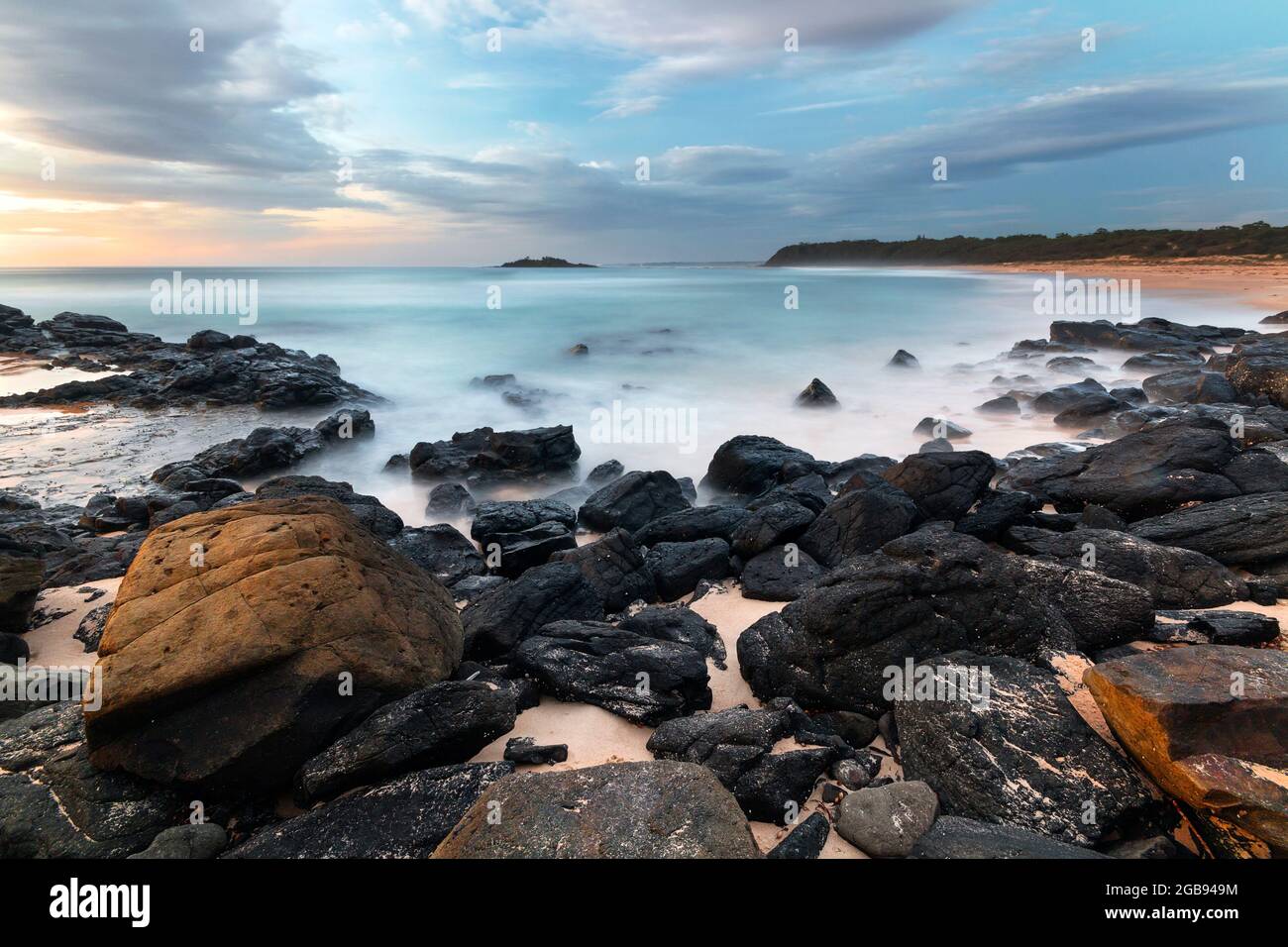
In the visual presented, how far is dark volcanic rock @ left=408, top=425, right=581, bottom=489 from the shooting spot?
12.6 metres

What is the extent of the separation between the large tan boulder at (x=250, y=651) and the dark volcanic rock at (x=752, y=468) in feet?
23.7

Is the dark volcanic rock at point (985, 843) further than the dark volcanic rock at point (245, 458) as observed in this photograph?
No

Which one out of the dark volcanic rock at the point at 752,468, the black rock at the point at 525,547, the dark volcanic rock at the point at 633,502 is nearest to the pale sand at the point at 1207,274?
the dark volcanic rock at the point at 752,468

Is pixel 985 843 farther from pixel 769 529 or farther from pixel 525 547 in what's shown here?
pixel 525 547

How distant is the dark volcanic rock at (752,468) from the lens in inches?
431

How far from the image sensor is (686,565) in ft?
23.3

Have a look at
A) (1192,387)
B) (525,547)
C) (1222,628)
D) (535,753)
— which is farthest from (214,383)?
(1192,387)

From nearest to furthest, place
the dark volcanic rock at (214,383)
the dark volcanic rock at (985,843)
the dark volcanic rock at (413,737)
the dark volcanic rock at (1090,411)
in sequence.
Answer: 1. the dark volcanic rock at (985,843)
2. the dark volcanic rock at (413,737)
3. the dark volcanic rock at (1090,411)
4. the dark volcanic rock at (214,383)

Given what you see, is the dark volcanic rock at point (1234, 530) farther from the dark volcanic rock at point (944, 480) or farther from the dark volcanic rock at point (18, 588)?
the dark volcanic rock at point (18, 588)

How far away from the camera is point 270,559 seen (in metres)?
4.29

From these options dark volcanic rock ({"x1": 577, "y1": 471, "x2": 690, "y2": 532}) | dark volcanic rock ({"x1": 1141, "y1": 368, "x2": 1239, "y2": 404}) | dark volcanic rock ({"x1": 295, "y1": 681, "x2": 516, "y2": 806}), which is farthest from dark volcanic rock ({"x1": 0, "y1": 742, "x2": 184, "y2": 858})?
dark volcanic rock ({"x1": 1141, "y1": 368, "x2": 1239, "y2": 404})

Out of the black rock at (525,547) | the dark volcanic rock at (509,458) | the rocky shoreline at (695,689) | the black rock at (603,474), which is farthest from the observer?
the dark volcanic rock at (509,458)
